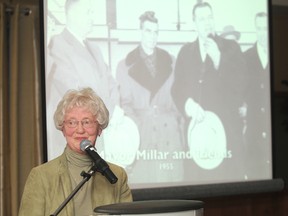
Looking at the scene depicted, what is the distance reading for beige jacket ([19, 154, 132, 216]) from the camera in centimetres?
171

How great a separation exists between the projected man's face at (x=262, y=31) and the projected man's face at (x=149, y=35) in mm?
776

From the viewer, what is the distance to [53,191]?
175 cm

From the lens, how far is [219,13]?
11.6 ft

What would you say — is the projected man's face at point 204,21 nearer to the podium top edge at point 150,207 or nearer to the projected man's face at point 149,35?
the projected man's face at point 149,35

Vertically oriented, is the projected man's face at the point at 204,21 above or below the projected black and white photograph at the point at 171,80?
above

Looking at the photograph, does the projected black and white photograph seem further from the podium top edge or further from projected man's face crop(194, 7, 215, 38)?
the podium top edge

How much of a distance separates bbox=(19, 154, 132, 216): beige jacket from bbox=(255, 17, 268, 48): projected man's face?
2150mm

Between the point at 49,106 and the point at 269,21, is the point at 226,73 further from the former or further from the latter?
the point at 49,106

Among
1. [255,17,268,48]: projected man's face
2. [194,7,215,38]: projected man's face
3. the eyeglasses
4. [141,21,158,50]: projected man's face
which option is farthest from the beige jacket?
[255,17,268,48]: projected man's face

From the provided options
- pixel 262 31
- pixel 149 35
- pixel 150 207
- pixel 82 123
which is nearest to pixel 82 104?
pixel 82 123

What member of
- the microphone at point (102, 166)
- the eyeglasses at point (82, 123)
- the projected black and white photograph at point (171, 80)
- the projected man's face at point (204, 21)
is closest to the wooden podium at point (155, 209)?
the microphone at point (102, 166)

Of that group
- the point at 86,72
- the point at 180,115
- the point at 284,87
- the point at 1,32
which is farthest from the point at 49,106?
the point at 284,87

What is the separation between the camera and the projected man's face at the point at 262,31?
144 inches

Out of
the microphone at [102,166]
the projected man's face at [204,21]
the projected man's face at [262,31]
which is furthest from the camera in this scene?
the projected man's face at [262,31]
